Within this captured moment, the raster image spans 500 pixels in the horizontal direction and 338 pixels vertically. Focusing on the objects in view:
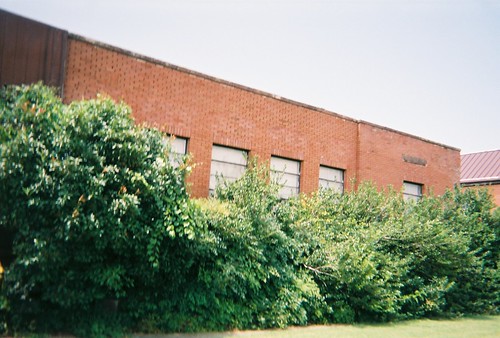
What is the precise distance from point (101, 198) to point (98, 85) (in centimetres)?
535

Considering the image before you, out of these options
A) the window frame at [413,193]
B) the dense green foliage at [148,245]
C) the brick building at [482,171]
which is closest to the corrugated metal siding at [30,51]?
the dense green foliage at [148,245]

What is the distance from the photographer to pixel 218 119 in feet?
48.2

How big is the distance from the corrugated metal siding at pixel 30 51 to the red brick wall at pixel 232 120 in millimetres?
389

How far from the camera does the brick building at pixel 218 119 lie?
11.1 meters

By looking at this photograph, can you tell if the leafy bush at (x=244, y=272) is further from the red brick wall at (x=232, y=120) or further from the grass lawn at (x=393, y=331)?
the red brick wall at (x=232, y=120)

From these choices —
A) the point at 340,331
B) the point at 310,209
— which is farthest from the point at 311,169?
the point at 340,331

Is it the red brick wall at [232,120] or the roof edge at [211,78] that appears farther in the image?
the red brick wall at [232,120]

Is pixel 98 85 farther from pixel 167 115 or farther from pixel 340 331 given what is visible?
pixel 340 331

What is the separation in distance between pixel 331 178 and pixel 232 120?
5344 millimetres

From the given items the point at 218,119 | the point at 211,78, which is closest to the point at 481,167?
the point at 218,119

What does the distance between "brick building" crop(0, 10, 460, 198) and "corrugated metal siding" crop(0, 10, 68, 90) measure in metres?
0.02

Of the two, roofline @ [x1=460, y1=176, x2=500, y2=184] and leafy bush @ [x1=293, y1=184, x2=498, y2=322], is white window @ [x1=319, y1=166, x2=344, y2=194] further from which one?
roofline @ [x1=460, y1=176, x2=500, y2=184]

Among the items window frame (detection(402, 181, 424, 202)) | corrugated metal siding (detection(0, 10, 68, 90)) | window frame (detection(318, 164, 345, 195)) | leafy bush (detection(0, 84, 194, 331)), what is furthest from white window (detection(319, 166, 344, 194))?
corrugated metal siding (detection(0, 10, 68, 90))

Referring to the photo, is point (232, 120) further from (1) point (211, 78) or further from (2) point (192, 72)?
(2) point (192, 72)
